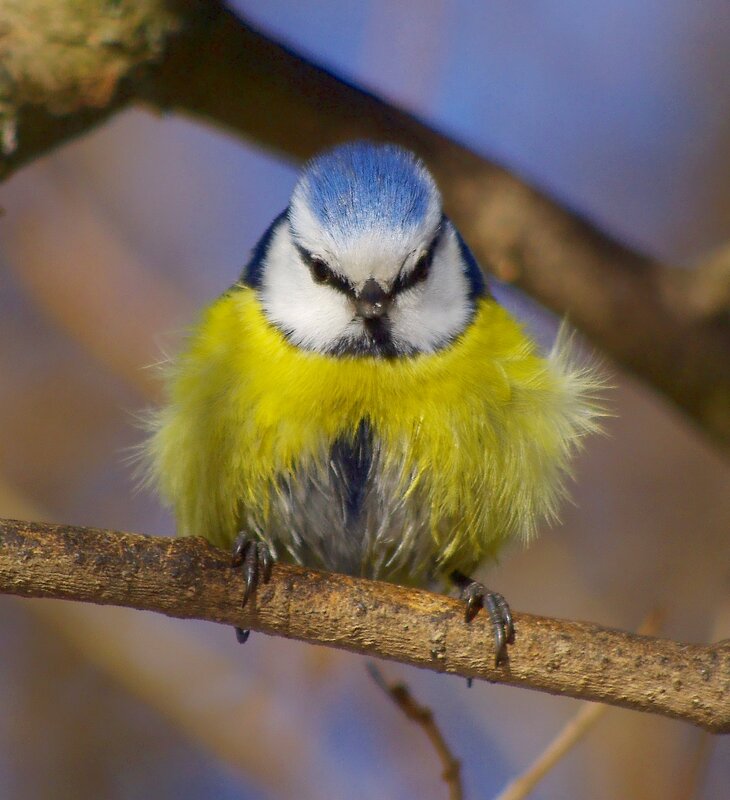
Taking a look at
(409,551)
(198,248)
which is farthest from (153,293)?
(409,551)

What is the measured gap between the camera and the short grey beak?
2203mm

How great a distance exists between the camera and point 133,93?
2.65 m

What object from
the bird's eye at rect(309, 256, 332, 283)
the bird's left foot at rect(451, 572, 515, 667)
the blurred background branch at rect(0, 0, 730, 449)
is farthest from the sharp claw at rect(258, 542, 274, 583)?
the blurred background branch at rect(0, 0, 730, 449)

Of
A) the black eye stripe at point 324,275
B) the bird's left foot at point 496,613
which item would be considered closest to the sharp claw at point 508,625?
the bird's left foot at point 496,613

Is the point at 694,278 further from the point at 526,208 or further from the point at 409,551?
the point at 409,551

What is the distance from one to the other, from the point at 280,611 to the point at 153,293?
1991mm

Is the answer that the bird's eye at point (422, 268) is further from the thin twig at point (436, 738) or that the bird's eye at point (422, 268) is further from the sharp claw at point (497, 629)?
the thin twig at point (436, 738)

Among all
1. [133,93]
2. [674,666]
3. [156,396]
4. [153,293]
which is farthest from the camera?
[153,293]

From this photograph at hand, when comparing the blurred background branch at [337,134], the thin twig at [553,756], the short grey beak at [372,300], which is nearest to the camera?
the thin twig at [553,756]

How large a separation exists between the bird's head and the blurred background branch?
18.5 inches

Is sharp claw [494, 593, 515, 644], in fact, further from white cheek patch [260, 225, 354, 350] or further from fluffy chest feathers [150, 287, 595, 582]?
white cheek patch [260, 225, 354, 350]

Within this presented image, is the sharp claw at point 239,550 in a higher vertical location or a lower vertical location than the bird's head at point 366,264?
lower

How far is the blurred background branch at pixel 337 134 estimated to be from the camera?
254 centimetres

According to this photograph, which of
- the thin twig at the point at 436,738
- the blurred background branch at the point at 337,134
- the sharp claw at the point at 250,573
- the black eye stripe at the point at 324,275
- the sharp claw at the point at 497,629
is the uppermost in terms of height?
the blurred background branch at the point at 337,134
